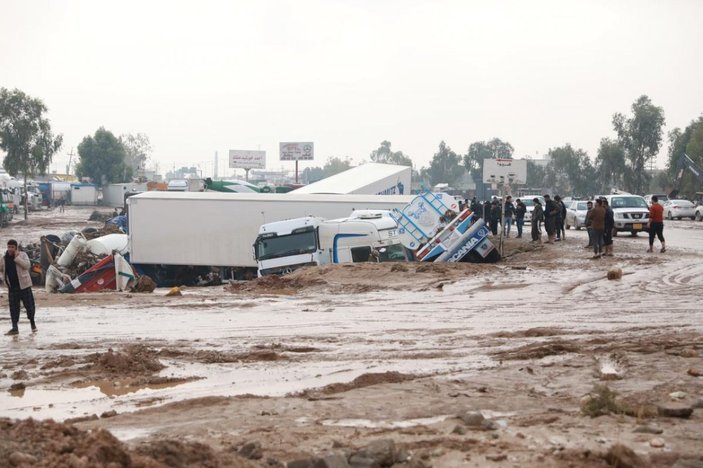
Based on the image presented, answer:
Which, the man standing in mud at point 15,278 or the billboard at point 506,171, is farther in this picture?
the billboard at point 506,171

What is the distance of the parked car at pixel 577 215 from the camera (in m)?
46.6

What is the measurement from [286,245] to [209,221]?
5.55 metres

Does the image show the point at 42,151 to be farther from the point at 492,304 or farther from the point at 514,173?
the point at 492,304

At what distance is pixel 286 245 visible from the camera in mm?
28156

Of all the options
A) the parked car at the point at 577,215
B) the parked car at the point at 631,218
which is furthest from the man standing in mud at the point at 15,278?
the parked car at the point at 577,215

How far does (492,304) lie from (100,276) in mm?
13635

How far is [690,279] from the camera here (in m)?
22.4

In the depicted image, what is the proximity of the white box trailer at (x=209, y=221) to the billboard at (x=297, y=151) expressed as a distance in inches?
3356

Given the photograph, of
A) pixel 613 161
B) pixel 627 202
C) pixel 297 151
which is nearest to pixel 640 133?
pixel 613 161

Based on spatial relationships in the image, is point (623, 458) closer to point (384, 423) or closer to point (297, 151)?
point (384, 423)

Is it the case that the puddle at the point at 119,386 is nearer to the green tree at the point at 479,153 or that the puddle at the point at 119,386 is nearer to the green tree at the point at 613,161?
the green tree at the point at 613,161

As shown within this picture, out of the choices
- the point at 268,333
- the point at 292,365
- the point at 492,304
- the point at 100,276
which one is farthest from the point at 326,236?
the point at 292,365

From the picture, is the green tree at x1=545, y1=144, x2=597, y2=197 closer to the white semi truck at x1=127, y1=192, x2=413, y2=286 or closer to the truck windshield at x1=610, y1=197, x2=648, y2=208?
the truck windshield at x1=610, y1=197, x2=648, y2=208

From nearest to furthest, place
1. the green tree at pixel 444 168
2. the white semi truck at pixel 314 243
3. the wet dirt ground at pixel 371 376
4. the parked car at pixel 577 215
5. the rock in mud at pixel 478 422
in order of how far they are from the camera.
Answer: the wet dirt ground at pixel 371 376 → the rock in mud at pixel 478 422 → the white semi truck at pixel 314 243 → the parked car at pixel 577 215 → the green tree at pixel 444 168
